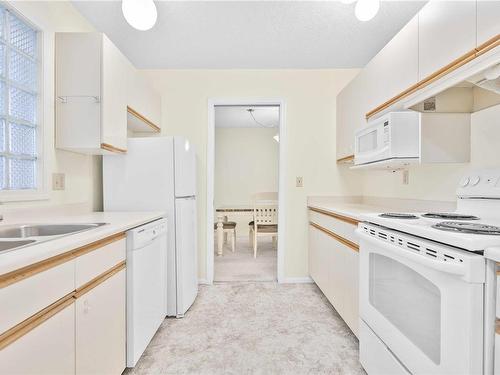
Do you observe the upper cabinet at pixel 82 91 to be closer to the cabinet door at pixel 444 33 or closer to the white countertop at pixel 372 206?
the white countertop at pixel 372 206

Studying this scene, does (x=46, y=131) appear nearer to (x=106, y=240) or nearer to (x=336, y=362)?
(x=106, y=240)

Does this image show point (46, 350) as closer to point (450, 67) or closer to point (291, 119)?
point (450, 67)

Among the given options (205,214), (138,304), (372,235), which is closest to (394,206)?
(372,235)

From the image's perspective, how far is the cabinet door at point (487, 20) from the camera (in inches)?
39.5

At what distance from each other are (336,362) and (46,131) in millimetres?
2271

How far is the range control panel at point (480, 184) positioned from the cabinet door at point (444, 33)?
586 millimetres

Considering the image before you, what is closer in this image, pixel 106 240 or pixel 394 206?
pixel 106 240

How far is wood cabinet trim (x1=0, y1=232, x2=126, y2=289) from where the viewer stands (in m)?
0.73

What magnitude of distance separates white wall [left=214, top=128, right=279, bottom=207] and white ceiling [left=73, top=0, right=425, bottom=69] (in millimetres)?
3268

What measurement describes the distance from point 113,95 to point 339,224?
72.7 inches

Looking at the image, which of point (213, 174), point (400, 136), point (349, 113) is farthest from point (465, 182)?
point (213, 174)

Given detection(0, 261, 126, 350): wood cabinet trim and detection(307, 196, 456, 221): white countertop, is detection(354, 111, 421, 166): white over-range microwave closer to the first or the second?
detection(307, 196, 456, 221): white countertop

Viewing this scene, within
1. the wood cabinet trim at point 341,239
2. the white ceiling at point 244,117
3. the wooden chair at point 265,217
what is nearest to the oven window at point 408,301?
the wood cabinet trim at point 341,239

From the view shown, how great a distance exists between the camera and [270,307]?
2357mm
